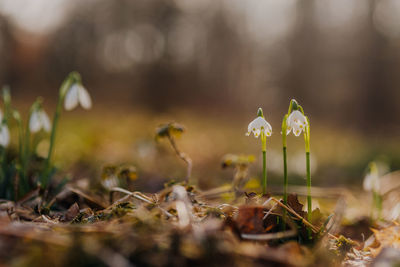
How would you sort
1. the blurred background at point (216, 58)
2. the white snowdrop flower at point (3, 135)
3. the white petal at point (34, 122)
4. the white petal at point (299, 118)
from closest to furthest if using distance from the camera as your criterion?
1. the white petal at point (299, 118)
2. the white snowdrop flower at point (3, 135)
3. the white petal at point (34, 122)
4. the blurred background at point (216, 58)

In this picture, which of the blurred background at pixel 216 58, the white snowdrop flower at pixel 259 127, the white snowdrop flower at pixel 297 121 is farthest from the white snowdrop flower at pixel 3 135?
the blurred background at pixel 216 58

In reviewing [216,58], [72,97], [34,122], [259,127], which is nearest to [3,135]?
[34,122]

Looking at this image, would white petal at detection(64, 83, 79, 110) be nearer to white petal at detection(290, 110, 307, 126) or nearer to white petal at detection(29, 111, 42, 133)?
white petal at detection(29, 111, 42, 133)

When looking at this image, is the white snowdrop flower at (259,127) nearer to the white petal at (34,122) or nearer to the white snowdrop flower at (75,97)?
the white snowdrop flower at (75,97)

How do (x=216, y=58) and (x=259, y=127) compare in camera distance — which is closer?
(x=259, y=127)

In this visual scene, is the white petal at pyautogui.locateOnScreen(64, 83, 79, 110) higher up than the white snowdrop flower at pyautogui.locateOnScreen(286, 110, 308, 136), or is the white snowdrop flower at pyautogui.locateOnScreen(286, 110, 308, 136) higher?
the white petal at pyautogui.locateOnScreen(64, 83, 79, 110)

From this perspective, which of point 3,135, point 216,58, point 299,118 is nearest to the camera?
point 299,118

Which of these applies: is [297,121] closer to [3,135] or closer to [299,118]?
[299,118]

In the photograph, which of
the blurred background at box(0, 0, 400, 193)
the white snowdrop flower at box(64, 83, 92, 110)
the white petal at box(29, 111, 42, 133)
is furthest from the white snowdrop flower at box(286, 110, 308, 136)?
the blurred background at box(0, 0, 400, 193)
